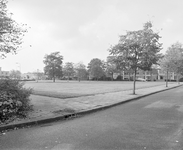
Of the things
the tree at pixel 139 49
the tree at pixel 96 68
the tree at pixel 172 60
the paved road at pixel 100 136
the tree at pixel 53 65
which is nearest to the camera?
the paved road at pixel 100 136

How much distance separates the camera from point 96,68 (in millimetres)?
84875

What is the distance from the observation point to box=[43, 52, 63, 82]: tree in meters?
63.4

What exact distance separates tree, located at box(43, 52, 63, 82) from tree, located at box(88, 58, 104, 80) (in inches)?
966

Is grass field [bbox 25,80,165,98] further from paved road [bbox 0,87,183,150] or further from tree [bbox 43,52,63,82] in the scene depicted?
tree [bbox 43,52,63,82]

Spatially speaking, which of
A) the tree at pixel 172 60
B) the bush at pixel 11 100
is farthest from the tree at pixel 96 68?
the bush at pixel 11 100

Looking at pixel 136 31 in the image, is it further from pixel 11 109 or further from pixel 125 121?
pixel 11 109

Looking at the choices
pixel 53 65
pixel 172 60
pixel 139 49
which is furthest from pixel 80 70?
pixel 139 49

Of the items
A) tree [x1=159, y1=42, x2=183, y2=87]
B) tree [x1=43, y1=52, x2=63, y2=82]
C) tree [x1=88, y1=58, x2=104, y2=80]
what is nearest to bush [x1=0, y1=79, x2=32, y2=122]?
tree [x1=159, y1=42, x2=183, y2=87]

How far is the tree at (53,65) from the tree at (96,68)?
80.5 feet

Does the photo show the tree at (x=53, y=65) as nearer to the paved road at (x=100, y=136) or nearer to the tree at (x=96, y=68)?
the tree at (x=96, y=68)

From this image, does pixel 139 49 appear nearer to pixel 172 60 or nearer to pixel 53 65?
pixel 172 60

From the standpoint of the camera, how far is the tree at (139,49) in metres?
14.7

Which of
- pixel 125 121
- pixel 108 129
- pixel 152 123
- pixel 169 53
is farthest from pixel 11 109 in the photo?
pixel 169 53

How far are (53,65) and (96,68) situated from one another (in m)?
27.5
